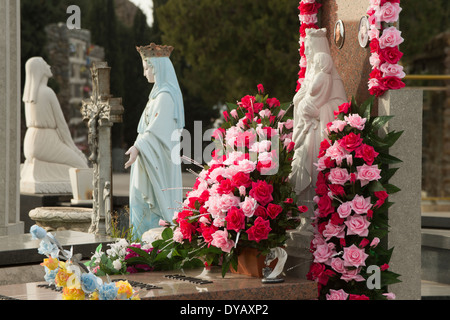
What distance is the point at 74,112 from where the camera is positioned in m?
28.8

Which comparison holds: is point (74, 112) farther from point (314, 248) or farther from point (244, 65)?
point (314, 248)

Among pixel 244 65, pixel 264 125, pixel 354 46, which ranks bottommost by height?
pixel 264 125

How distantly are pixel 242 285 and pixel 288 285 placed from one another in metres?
0.26

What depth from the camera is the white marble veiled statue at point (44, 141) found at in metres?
13.4

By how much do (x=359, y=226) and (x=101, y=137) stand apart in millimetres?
4269

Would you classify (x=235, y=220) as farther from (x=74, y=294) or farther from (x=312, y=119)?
(x=74, y=294)

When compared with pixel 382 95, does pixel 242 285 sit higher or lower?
lower

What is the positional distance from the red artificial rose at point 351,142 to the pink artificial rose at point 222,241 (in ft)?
2.84

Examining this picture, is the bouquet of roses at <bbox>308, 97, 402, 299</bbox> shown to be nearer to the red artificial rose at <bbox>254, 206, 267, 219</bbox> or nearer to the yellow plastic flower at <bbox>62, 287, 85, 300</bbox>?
the red artificial rose at <bbox>254, 206, 267, 219</bbox>

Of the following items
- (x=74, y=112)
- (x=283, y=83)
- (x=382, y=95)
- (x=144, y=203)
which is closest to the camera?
(x=382, y=95)

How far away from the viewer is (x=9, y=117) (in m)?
10.2

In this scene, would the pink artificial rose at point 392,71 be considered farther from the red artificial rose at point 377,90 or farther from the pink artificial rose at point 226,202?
the pink artificial rose at point 226,202
